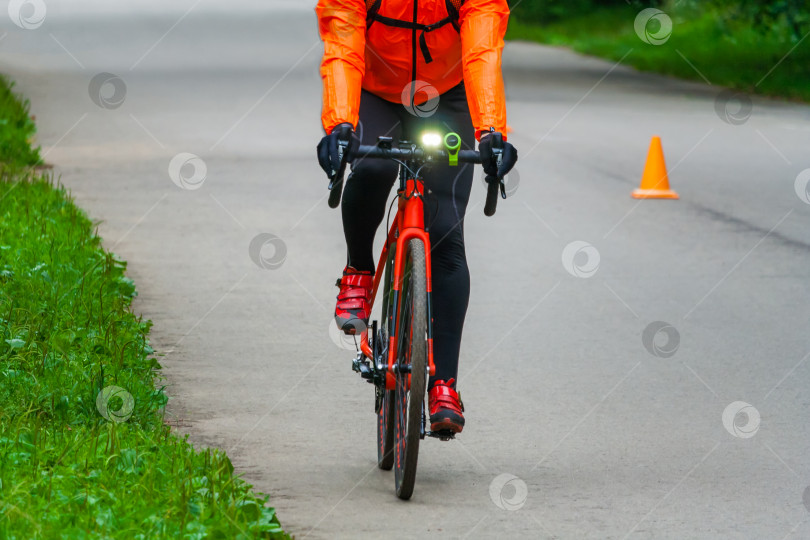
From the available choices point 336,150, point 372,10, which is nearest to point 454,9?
point 372,10

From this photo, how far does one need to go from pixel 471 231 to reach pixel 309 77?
40.2 feet

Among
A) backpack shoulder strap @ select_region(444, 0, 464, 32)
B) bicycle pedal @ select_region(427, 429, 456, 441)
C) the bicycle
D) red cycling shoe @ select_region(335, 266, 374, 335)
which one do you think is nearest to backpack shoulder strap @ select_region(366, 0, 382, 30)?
backpack shoulder strap @ select_region(444, 0, 464, 32)

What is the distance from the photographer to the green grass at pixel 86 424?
3.62 meters

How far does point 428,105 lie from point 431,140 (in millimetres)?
531

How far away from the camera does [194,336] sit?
6.40 meters

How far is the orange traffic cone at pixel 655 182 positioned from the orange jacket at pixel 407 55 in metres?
6.50

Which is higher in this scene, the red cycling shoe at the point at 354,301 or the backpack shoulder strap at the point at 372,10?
the backpack shoulder strap at the point at 372,10

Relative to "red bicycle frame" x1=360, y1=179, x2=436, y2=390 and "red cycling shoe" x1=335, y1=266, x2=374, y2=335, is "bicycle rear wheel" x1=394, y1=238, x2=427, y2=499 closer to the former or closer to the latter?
"red bicycle frame" x1=360, y1=179, x2=436, y2=390

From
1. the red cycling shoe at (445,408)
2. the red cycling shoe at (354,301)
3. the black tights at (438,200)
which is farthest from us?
the red cycling shoe at (354,301)

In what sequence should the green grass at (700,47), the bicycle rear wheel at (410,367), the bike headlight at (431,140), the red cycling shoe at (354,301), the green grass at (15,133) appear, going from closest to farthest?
1. the bicycle rear wheel at (410,367)
2. the bike headlight at (431,140)
3. the red cycling shoe at (354,301)
4. the green grass at (15,133)
5. the green grass at (700,47)

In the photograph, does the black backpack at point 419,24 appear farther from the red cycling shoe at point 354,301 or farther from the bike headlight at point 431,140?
the red cycling shoe at point 354,301

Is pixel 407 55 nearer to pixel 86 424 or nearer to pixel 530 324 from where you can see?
pixel 86 424

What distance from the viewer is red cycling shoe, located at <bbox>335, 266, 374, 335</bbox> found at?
15.9ft

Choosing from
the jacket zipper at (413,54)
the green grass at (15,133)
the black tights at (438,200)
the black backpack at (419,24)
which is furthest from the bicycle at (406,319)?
the green grass at (15,133)
